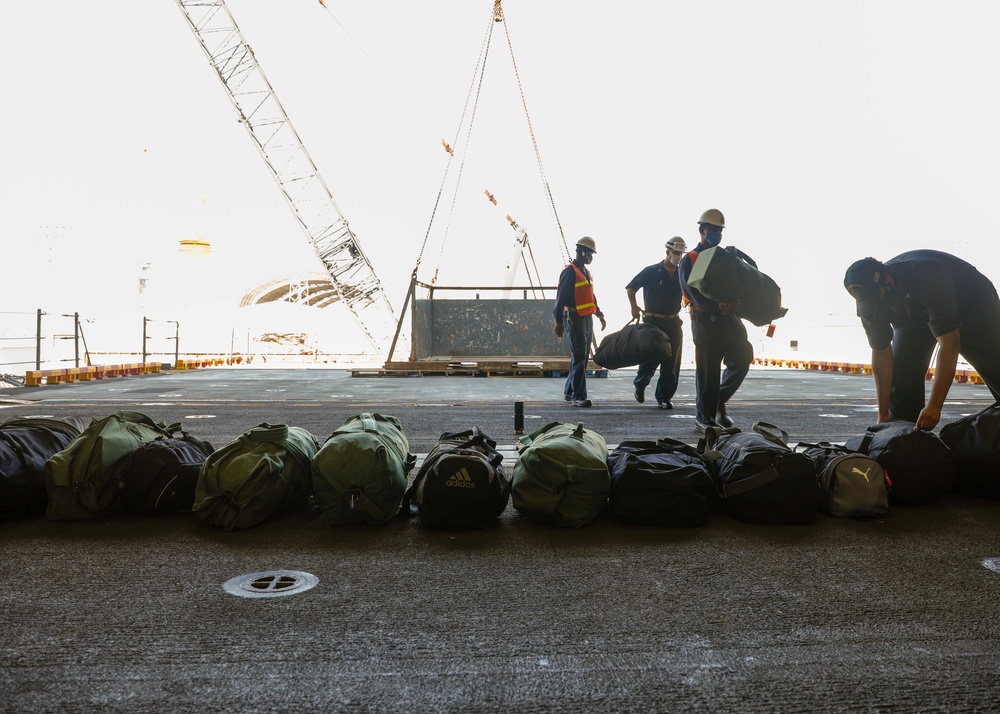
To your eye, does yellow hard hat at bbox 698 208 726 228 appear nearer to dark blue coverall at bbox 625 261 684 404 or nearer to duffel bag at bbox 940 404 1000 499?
dark blue coverall at bbox 625 261 684 404

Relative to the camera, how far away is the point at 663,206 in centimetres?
3509

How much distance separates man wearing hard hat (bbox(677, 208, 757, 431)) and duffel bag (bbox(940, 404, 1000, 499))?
213 centimetres

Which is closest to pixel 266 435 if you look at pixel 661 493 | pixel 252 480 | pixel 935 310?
pixel 252 480

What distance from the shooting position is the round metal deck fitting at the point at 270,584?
7.79ft

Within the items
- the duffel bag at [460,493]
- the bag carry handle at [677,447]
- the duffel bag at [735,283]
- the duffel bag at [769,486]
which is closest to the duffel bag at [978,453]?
the duffel bag at [769,486]

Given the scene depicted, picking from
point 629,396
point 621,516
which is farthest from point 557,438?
point 629,396

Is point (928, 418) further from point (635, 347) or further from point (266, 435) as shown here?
point (635, 347)

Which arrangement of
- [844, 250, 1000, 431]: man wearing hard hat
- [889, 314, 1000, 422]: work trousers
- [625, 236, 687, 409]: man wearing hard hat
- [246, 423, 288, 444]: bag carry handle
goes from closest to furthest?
[246, 423, 288, 444]: bag carry handle → [844, 250, 1000, 431]: man wearing hard hat → [889, 314, 1000, 422]: work trousers → [625, 236, 687, 409]: man wearing hard hat

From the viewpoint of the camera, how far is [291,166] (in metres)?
33.6

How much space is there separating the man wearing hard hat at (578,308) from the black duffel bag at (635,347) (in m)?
0.43

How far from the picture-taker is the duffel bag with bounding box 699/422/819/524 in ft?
10.4

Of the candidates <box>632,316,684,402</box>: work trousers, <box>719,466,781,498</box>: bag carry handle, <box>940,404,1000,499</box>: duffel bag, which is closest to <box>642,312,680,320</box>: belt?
<box>632,316,684,402</box>: work trousers

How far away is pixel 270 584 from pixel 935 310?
11.6ft

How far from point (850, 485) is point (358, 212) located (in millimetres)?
36303
